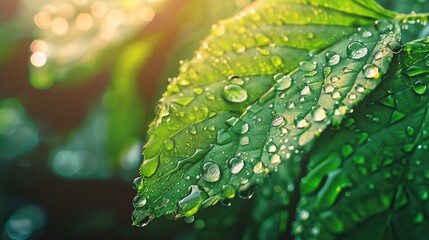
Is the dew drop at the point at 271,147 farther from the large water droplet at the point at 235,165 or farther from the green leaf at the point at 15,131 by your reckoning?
the green leaf at the point at 15,131

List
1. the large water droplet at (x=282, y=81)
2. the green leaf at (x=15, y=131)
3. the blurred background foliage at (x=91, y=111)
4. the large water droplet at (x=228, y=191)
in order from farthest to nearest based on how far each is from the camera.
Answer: the green leaf at (x=15, y=131) → the blurred background foliage at (x=91, y=111) → the large water droplet at (x=282, y=81) → the large water droplet at (x=228, y=191)

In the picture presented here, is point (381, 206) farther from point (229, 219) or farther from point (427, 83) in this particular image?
point (229, 219)

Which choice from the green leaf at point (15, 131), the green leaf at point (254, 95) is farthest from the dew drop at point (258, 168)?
the green leaf at point (15, 131)

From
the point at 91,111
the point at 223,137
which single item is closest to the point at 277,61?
the point at 223,137

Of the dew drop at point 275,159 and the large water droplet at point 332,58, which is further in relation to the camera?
the large water droplet at point 332,58

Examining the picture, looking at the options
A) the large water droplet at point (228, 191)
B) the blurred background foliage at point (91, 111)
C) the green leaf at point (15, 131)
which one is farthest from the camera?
the green leaf at point (15, 131)

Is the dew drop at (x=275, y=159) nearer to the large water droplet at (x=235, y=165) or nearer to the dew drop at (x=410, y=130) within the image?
the large water droplet at (x=235, y=165)

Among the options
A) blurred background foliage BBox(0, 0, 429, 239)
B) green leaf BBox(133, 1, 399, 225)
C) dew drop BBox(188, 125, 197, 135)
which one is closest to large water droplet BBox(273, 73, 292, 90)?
green leaf BBox(133, 1, 399, 225)

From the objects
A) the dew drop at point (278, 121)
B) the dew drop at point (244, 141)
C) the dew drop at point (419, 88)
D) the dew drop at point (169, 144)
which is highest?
the dew drop at point (169, 144)

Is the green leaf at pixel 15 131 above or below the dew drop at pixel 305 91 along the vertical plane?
below
